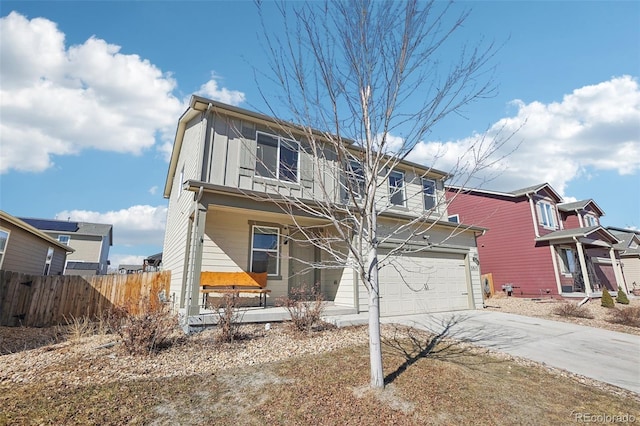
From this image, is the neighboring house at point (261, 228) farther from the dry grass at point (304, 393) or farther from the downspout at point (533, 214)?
the downspout at point (533, 214)

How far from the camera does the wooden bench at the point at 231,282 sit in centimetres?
799

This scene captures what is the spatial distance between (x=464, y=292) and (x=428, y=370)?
7.98 meters

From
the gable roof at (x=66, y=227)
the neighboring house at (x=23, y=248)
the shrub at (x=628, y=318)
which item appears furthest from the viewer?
the gable roof at (x=66, y=227)

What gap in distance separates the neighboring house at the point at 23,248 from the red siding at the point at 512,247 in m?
20.6

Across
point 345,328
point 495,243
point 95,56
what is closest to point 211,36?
point 95,56

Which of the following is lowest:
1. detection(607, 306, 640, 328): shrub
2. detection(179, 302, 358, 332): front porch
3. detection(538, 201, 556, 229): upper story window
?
detection(607, 306, 640, 328): shrub

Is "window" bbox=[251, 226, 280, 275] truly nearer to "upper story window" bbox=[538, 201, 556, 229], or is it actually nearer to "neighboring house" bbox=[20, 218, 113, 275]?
"upper story window" bbox=[538, 201, 556, 229]

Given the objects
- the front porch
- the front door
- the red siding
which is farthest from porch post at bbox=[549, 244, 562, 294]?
the front door

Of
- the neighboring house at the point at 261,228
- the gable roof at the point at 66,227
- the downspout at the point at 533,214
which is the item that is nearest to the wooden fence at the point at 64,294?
the neighboring house at the point at 261,228

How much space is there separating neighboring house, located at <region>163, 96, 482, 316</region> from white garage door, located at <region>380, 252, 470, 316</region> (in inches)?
1.3

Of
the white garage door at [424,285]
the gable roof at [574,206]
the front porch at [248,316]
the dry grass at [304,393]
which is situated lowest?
the dry grass at [304,393]

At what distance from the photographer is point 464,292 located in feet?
37.2

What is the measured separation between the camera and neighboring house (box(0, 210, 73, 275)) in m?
10.7

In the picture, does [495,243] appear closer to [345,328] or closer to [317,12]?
[345,328]
